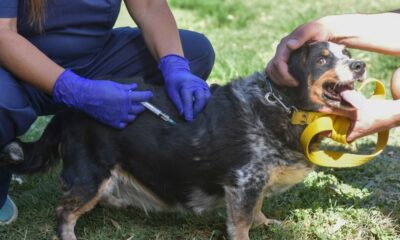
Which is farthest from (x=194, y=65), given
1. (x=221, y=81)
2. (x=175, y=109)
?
(x=221, y=81)

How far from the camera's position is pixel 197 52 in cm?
392

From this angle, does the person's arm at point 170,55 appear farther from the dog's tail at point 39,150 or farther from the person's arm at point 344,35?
the dog's tail at point 39,150

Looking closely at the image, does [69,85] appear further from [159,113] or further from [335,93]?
[335,93]

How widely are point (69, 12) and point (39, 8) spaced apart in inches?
8.1

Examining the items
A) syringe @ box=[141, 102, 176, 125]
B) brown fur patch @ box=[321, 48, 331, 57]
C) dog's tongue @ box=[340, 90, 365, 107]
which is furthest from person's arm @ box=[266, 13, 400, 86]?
syringe @ box=[141, 102, 176, 125]

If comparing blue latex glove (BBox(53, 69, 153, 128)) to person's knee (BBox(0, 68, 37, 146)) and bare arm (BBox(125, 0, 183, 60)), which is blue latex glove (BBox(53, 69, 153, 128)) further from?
bare arm (BBox(125, 0, 183, 60))

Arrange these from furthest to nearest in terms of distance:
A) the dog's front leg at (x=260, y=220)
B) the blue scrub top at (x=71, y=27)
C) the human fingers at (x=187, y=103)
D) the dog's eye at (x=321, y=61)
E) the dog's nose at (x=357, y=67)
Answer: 1. the dog's front leg at (x=260, y=220)
2. the blue scrub top at (x=71, y=27)
3. the human fingers at (x=187, y=103)
4. the dog's eye at (x=321, y=61)
5. the dog's nose at (x=357, y=67)

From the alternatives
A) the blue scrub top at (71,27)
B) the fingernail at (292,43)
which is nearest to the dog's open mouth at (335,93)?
the fingernail at (292,43)

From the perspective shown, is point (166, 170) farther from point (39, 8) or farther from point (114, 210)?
point (39, 8)

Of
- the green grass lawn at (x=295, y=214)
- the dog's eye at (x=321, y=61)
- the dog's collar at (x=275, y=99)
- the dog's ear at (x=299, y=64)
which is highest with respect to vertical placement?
the dog's eye at (x=321, y=61)

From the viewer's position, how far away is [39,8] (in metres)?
3.13

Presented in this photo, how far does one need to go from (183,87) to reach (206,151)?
43 centimetres

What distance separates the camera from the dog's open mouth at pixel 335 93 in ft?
9.35

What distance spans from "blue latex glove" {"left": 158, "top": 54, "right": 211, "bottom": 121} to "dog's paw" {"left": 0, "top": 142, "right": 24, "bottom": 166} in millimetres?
882
